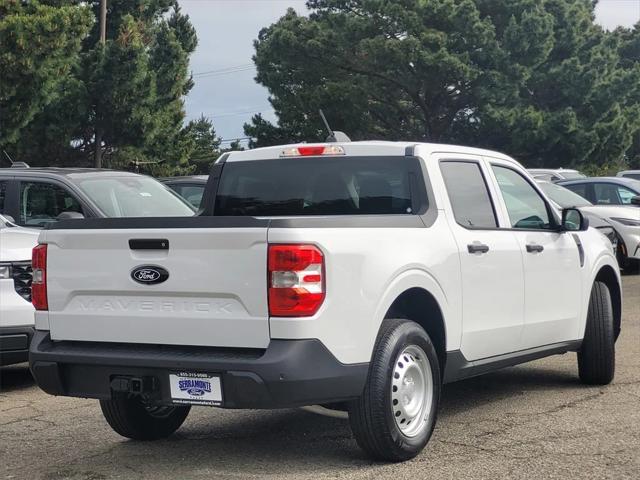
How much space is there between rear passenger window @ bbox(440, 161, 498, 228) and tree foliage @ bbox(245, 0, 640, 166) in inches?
1170

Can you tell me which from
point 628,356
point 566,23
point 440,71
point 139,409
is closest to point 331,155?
point 139,409

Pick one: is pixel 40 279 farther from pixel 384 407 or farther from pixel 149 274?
pixel 384 407

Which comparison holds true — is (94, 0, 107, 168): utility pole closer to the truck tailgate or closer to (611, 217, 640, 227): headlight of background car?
(611, 217, 640, 227): headlight of background car

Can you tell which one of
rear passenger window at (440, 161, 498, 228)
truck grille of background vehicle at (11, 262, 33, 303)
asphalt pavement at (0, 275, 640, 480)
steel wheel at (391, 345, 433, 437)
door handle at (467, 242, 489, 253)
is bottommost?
asphalt pavement at (0, 275, 640, 480)

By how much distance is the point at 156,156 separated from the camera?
36.9 m

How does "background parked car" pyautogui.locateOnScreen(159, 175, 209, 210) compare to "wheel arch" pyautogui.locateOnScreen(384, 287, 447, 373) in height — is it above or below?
above

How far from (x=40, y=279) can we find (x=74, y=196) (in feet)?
12.4

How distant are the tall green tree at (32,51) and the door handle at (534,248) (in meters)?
17.4

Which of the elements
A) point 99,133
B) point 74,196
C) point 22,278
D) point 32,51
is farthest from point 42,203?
point 99,133

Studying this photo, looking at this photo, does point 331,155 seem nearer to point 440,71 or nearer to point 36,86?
point 36,86

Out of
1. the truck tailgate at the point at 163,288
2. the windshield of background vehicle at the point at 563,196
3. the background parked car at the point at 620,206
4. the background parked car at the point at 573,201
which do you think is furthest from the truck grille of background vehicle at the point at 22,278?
the background parked car at the point at 620,206

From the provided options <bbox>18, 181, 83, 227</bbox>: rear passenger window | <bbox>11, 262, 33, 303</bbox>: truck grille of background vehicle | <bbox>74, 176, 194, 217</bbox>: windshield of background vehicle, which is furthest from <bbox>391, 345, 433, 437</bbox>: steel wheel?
<bbox>18, 181, 83, 227</bbox>: rear passenger window

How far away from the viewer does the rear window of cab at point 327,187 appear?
584 cm

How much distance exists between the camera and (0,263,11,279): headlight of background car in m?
7.62
